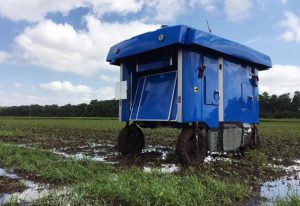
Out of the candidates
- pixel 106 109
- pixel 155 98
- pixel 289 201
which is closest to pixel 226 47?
pixel 155 98

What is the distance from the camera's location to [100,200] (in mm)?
3715

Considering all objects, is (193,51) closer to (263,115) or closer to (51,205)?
(51,205)

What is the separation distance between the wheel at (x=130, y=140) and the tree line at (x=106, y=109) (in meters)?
34.9

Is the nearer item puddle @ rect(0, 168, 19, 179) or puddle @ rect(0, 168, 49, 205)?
puddle @ rect(0, 168, 49, 205)

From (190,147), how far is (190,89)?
1.07 metres

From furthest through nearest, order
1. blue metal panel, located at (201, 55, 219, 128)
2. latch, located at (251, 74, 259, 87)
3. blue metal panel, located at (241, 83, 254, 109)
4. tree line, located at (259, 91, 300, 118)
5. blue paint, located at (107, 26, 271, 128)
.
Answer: tree line, located at (259, 91, 300, 118), latch, located at (251, 74, 259, 87), blue metal panel, located at (241, 83, 254, 109), blue metal panel, located at (201, 55, 219, 128), blue paint, located at (107, 26, 271, 128)

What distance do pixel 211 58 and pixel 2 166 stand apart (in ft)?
14.0

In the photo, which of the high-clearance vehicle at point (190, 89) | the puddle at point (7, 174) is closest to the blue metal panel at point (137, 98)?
the high-clearance vehicle at point (190, 89)

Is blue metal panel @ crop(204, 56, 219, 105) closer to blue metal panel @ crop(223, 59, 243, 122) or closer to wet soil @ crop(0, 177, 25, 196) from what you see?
blue metal panel @ crop(223, 59, 243, 122)

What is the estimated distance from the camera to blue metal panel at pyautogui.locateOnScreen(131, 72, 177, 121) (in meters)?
6.75

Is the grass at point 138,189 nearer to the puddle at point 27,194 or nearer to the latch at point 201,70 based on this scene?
the puddle at point 27,194

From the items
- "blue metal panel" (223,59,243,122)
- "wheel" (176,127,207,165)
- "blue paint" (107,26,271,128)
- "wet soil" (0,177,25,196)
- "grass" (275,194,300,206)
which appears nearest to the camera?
"grass" (275,194,300,206)

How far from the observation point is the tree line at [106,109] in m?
54.3

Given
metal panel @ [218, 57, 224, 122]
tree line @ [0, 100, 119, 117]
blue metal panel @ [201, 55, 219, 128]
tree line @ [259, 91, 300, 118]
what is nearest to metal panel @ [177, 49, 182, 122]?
blue metal panel @ [201, 55, 219, 128]
